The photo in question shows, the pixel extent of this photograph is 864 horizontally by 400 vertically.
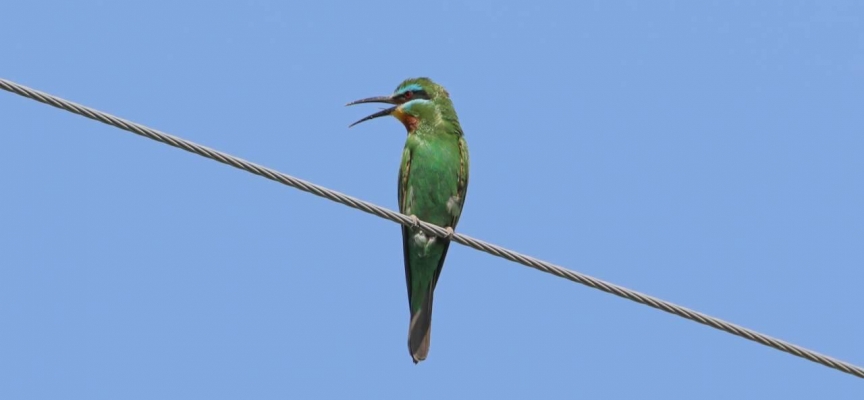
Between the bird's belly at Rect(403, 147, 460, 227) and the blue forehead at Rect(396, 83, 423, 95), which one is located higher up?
the blue forehead at Rect(396, 83, 423, 95)

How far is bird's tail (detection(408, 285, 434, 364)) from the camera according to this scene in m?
8.16

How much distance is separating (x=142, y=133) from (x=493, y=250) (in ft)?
5.11

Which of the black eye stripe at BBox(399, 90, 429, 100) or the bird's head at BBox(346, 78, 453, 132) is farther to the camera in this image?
the black eye stripe at BBox(399, 90, 429, 100)

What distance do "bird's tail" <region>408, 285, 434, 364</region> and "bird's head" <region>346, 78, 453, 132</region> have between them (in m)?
1.11

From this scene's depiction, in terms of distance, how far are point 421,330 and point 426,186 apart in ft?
3.14

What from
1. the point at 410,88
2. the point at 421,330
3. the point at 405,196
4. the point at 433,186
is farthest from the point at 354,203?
the point at 410,88

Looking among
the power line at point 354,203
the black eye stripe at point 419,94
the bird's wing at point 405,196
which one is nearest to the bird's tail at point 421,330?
the bird's wing at point 405,196

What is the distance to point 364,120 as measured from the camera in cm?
841

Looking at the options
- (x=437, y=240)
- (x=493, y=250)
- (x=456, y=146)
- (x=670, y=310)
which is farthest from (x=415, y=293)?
(x=670, y=310)

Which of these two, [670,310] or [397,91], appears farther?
[397,91]

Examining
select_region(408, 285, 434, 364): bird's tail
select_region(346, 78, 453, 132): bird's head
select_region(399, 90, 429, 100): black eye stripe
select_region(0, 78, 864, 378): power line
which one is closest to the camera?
select_region(0, 78, 864, 378): power line

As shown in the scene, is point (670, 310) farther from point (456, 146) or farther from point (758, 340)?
point (456, 146)

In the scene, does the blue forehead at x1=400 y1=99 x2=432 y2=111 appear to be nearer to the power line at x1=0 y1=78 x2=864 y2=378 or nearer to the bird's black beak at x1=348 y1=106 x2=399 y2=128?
the bird's black beak at x1=348 y1=106 x2=399 y2=128

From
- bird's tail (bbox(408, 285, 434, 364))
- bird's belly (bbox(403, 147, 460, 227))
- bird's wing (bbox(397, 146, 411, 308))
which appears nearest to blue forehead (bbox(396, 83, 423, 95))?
bird's wing (bbox(397, 146, 411, 308))
